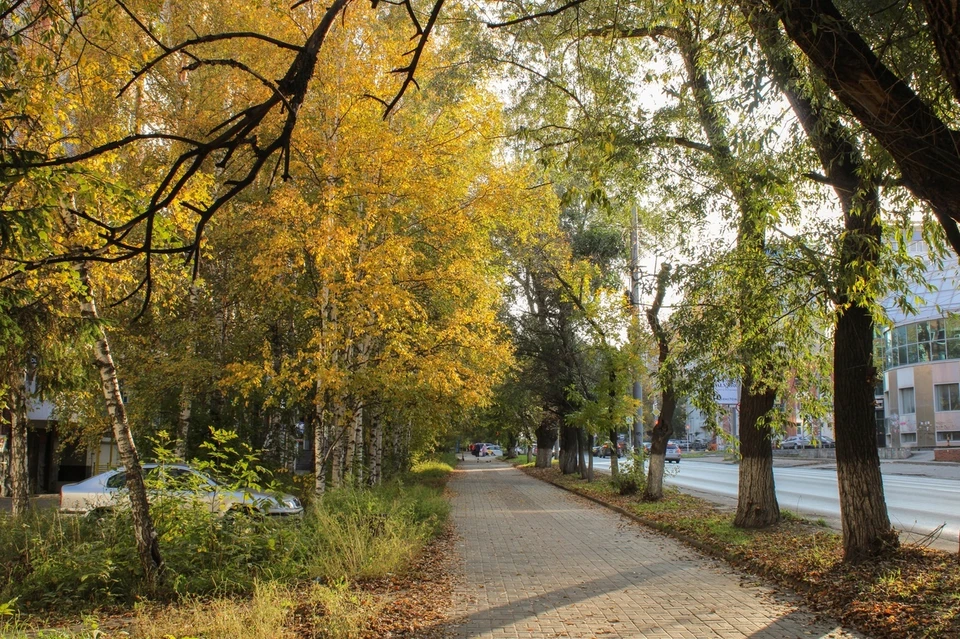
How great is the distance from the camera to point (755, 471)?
12.4 metres

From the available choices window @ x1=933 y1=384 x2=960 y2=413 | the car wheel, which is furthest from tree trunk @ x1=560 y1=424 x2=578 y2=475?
window @ x1=933 y1=384 x2=960 y2=413

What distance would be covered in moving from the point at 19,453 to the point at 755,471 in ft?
39.7

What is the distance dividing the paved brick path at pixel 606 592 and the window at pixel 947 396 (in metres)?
47.6

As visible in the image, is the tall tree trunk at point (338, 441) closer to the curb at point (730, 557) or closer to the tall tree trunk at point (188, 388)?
the tall tree trunk at point (188, 388)

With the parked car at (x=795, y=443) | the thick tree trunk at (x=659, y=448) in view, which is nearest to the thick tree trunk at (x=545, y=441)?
the thick tree trunk at (x=659, y=448)

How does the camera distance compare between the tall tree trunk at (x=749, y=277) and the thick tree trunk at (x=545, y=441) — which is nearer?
the tall tree trunk at (x=749, y=277)

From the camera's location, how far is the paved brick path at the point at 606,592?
651cm

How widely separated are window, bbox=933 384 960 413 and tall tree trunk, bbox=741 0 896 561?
167 ft

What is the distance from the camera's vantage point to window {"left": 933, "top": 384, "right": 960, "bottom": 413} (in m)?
50.8

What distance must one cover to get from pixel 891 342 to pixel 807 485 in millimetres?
38680

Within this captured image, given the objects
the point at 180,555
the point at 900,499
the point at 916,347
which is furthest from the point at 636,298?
the point at 916,347

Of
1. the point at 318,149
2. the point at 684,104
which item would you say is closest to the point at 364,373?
the point at 318,149

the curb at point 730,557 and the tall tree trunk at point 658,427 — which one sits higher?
the tall tree trunk at point 658,427

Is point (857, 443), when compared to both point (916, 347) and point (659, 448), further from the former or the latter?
point (916, 347)
